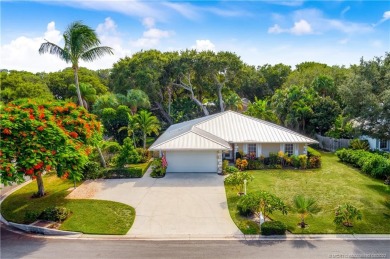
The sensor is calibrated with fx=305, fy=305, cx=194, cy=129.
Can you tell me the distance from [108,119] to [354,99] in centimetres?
2514

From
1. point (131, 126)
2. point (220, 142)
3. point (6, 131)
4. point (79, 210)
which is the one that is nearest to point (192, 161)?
point (220, 142)

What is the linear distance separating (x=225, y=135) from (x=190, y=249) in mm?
15828

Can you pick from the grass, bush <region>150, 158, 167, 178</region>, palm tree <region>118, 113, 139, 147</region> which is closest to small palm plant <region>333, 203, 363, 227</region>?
the grass

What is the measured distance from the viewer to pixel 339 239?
14.2 metres

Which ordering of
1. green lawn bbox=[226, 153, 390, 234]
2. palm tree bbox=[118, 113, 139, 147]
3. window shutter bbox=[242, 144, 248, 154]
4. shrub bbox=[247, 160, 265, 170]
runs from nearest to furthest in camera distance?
green lawn bbox=[226, 153, 390, 234] → shrub bbox=[247, 160, 265, 170] → window shutter bbox=[242, 144, 248, 154] → palm tree bbox=[118, 113, 139, 147]

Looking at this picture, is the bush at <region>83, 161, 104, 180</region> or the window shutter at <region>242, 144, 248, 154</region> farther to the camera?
the window shutter at <region>242, 144, 248, 154</region>

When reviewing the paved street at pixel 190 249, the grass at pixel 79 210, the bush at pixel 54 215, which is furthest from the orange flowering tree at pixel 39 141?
the paved street at pixel 190 249

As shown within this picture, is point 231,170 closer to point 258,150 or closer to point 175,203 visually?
point 258,150

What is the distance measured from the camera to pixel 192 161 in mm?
25047

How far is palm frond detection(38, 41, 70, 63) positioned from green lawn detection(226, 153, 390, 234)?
15118 millimetres

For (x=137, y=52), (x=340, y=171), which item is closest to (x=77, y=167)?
(x=340, y=171)

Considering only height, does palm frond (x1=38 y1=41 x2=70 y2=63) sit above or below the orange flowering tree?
above

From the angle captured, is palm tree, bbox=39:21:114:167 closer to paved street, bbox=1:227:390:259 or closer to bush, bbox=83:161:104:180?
bush, bbox=83:161:104:180

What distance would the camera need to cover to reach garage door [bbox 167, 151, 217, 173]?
24875mm
